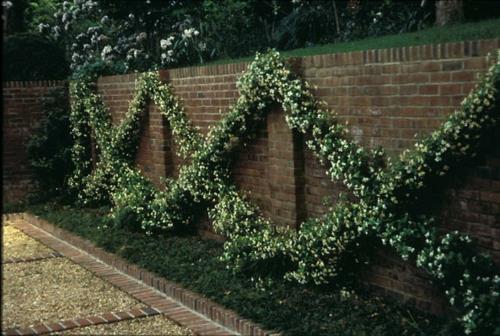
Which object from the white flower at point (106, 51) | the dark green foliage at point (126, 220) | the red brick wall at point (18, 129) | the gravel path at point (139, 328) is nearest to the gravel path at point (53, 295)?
the gravel path at point (139, 328)

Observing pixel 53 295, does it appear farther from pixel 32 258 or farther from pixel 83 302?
pixel 32 258

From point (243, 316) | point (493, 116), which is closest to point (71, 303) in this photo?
point (243, 316)

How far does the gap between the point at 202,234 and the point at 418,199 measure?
3.67 m

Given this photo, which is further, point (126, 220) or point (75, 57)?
point (75, 57)

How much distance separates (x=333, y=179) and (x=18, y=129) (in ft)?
24.7

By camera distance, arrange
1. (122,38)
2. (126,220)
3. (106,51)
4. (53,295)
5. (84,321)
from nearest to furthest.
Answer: (84,321) → (53,295) → (126,220) → (106,51) → (122,38)

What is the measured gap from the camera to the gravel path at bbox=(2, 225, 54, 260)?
8602 mm

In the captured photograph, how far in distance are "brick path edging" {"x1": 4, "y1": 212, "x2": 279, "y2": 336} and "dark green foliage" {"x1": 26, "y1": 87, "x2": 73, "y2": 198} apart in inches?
92.6

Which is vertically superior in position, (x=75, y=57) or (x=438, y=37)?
(x=75, y=57)

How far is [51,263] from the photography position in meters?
8.05

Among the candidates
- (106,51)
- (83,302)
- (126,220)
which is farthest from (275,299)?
(106,51)

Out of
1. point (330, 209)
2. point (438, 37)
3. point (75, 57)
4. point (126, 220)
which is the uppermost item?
point (75, 57)

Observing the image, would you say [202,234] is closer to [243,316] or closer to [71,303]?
[71,303]

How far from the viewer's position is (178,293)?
20.2ft
